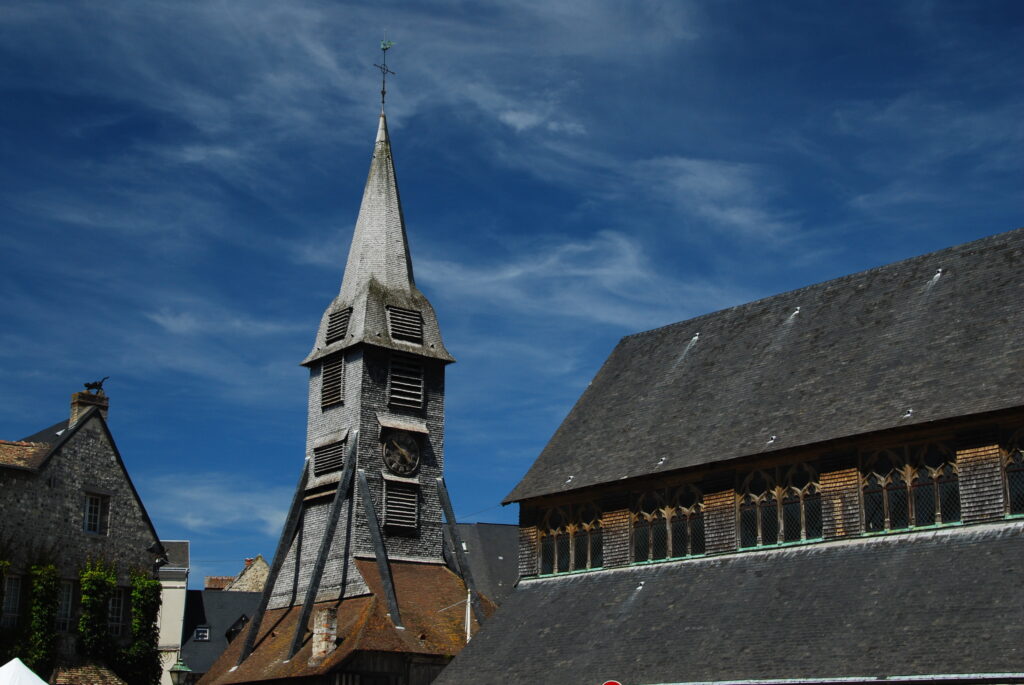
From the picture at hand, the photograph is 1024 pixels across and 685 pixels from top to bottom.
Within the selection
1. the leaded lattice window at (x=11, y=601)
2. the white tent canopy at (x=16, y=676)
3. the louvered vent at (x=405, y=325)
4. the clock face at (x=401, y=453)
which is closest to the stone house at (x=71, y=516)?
the leaded lattice window at (x=11, y=601)

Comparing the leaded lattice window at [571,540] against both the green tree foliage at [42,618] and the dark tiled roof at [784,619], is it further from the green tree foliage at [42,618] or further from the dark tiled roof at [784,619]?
the green tree foliage at [42,618]

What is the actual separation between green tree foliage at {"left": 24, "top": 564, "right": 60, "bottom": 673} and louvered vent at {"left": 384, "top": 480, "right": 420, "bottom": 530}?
1093 cm

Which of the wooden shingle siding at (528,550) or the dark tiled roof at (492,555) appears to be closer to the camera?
the wooden shingle siding at (528,550)

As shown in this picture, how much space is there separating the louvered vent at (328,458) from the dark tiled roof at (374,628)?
12.8 ft

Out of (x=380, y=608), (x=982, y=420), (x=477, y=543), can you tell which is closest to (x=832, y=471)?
(x=982, y=420)

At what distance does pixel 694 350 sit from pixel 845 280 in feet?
14.9

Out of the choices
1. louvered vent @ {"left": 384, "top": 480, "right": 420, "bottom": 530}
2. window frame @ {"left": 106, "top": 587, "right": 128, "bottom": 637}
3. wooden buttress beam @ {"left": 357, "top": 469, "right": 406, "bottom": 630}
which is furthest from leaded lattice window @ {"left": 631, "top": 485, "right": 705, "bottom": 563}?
window frame @ {"left": 106, "top": 587, "right": 128, "bottom": 637}

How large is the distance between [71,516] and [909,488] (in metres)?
24.6

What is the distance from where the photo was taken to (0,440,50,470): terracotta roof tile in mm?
36375

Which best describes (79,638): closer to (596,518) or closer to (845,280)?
(596,518)

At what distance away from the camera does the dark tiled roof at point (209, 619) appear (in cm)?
5766

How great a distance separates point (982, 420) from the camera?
24.1 m

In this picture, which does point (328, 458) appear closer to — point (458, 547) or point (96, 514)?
point (458, 547)

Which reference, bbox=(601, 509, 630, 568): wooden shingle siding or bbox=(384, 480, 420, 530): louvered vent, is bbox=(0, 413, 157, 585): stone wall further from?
bbox=(601, 509, 630, 568): wooden shingle siding
